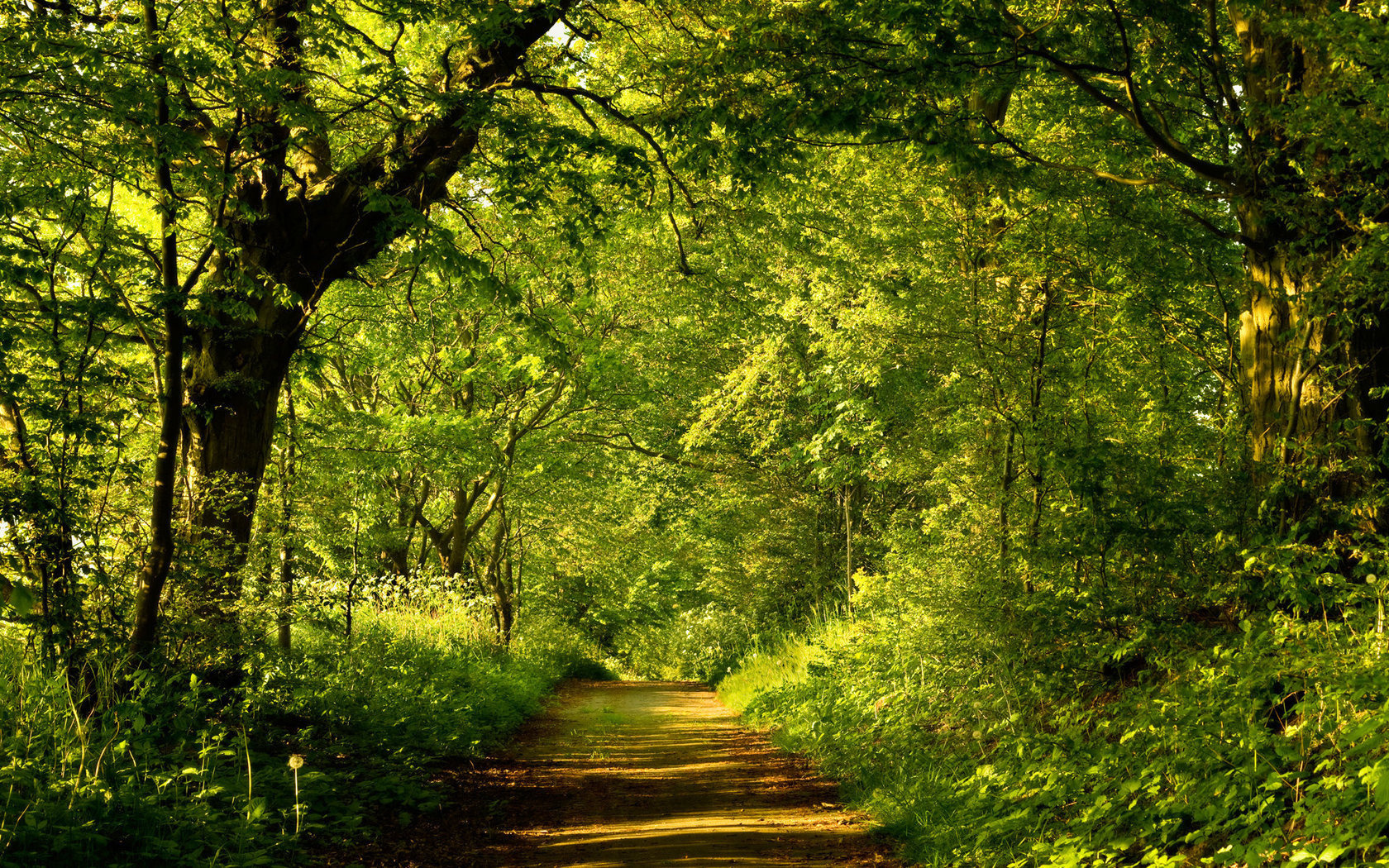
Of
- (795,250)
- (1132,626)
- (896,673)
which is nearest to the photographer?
(1132,626)

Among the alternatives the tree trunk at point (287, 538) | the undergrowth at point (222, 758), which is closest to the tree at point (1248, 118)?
the tree trunk at point (287, 538)

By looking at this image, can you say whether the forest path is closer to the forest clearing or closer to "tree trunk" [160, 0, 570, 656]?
the forest clearing

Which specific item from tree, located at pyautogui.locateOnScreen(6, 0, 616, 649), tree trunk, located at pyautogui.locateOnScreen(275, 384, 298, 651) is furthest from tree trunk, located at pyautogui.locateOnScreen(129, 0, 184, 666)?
tree trunk, located at pyautogui.locateOnScreen(275, 384, 298, 651)

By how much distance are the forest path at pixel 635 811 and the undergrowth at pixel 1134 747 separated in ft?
1.71

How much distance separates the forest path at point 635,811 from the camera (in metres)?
5.74

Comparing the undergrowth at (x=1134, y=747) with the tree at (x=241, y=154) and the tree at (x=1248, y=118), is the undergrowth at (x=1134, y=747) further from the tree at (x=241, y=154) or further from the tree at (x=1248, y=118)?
the tree at (x=241, y=154)

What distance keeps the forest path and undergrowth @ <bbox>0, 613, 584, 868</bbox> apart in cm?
43

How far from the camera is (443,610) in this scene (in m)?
15.2

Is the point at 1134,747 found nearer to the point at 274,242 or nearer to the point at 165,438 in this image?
the point at 165,438

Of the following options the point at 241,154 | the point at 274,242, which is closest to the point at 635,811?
the point at 274,242

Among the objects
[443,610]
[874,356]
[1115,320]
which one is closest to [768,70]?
[1115,320]

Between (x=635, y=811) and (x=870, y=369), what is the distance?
21.0ft

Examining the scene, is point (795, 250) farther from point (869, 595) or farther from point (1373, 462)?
point (1373, 462)

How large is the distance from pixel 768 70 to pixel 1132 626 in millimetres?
4362
